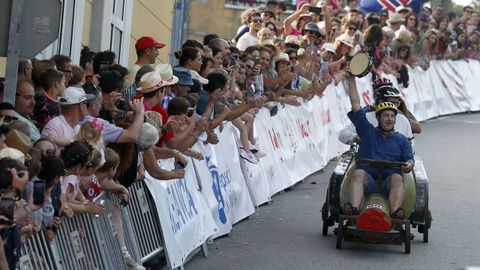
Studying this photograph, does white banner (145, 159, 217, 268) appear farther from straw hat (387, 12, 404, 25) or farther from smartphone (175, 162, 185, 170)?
straw hat (387, 12, 404, 25)

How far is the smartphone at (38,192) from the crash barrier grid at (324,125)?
11.3 inches

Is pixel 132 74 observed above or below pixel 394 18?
below

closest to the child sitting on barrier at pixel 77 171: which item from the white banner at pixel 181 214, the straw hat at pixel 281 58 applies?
the white banner at pixel 181 214

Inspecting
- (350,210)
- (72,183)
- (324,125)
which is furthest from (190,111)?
(324,125)

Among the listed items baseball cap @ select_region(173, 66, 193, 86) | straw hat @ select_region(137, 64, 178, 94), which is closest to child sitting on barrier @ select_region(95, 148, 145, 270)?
straw hat @ select_region(137, 64, 178, 94)

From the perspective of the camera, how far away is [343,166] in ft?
46.4

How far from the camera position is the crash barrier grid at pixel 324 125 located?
8.55 m

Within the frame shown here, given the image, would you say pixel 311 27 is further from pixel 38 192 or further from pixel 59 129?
pixel 38 192

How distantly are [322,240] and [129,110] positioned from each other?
337cm

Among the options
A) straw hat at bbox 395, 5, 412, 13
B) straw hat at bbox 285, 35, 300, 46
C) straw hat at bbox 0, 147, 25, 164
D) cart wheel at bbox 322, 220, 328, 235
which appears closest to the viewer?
straw hat at bbox 0, 147, 25, 164

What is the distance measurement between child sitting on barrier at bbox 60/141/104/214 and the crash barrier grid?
0.11 meters

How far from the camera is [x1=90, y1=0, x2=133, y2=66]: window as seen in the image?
17.2 m

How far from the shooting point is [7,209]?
695cm

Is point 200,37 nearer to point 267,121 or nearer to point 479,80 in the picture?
point 479,80
